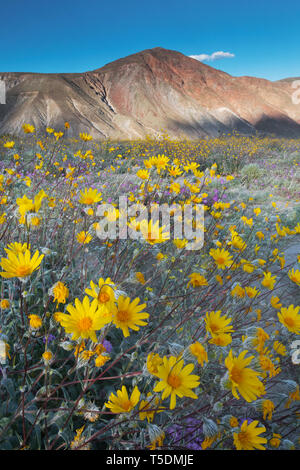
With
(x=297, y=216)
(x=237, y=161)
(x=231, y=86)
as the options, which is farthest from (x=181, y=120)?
(x=297, y=216)

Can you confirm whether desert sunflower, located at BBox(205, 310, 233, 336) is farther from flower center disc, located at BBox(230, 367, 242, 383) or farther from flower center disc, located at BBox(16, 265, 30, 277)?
flower center disc, located at BBox(16, 265, 30, 277)

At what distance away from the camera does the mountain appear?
3266 centimetres

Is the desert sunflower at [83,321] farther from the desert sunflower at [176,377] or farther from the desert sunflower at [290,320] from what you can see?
the desert sunflower at [290,320]

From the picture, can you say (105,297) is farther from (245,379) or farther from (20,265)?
(245,379)

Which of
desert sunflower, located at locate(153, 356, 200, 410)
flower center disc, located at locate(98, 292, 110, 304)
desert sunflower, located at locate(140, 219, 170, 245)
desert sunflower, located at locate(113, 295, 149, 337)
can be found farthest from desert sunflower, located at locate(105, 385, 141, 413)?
desert sunflower, located at locate(140, 219, 170, 245)

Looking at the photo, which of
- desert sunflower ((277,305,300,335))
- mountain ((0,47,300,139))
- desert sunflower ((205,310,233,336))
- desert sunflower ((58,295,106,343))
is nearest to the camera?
desert sunflower ((58,295,106,343))

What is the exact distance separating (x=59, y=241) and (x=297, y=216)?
4528 mm

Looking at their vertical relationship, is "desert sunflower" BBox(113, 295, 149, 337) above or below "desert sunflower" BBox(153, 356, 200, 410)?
above

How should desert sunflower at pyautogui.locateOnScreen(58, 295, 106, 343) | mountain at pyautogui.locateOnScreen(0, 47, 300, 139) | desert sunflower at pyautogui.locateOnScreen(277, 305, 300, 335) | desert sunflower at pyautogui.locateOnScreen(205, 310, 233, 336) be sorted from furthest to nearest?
mountain at pyautogui.locateOnScreen(0, 47, 300, 139), desert sunflower at pyautogui.locateOnScreen(277, 305, 300, 335), desert sunflower at pyautogui.locateOnScreen(205, 310, 233, 336), desert sunflower at pyautogui.locateOnScreen(58, 295, 106, 343)

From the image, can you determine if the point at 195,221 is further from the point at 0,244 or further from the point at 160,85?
the point at 160,85

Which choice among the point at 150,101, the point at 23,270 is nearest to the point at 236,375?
the point at 23,270

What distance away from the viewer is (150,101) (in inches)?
1572

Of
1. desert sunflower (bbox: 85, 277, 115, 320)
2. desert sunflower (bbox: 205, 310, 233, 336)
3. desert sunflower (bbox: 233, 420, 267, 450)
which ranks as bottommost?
desert sunflower (bbox: 233, 420, 267, 450)

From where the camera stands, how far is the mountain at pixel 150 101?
32656 millimetres
